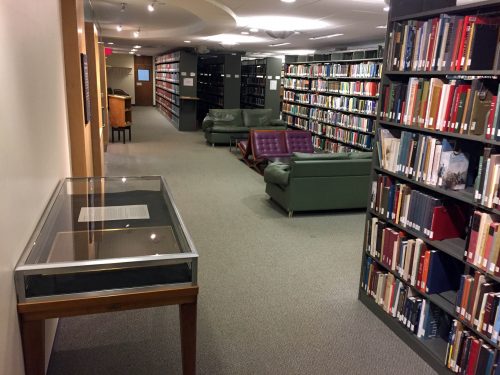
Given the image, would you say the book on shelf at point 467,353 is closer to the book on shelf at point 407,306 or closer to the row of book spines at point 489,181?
the book on shelf at point 407,306

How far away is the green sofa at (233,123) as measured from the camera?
10584 mm

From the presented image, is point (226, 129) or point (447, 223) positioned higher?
point (447, 223)

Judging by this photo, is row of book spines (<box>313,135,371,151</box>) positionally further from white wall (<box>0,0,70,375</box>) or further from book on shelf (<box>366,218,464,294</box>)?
white wall (<box>0,0,70,375</box>)

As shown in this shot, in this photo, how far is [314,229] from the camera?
16.4ft

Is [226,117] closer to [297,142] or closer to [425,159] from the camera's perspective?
[297,142]

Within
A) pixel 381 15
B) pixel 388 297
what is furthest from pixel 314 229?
pixel 381 15

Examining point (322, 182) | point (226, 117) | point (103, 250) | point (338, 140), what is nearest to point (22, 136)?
point (103, 250)

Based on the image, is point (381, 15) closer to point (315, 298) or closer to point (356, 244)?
point (356, 244)

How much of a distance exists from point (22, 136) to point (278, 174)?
3867mm

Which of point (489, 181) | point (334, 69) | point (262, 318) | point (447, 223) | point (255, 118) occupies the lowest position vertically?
point (262, 318)

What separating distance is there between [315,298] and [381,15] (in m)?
4.52

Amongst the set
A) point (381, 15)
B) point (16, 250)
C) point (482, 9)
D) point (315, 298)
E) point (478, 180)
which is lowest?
point (315, 298)

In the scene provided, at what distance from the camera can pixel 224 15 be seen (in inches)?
245

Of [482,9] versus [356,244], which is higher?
[482,9]
